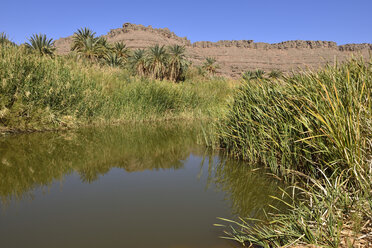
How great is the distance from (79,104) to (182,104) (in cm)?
732

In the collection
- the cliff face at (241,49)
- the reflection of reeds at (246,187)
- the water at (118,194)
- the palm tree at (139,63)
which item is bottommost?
the water at (118,194)

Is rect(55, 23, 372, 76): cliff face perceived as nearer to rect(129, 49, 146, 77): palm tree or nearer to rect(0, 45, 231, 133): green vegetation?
rect(129, 49, 146, 77): palm tree

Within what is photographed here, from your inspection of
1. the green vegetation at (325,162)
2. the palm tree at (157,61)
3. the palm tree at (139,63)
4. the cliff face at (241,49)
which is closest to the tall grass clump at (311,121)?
the green vegetation at (325,162)

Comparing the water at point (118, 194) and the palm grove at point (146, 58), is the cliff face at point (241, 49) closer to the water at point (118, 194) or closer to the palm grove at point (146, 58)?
the palm grove at point (146, 58)

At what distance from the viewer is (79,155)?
678 cm

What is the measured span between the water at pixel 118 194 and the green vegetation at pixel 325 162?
20.1 inches

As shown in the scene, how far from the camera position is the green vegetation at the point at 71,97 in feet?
30.1

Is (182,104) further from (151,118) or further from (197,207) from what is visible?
(197,207)

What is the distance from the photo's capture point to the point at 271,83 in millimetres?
6465

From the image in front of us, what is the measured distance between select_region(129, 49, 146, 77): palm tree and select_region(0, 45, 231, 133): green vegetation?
606 inches

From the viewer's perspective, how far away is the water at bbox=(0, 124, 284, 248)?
294 cm

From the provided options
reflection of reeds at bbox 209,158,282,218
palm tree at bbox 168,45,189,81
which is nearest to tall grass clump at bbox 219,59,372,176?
reflection of reeds at bbox 209,158,282,218

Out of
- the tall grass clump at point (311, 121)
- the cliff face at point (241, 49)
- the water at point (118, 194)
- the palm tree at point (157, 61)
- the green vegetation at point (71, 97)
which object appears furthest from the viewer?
the cliff face at point (241, 49)

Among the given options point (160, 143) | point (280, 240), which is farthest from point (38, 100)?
point (280, 240)
